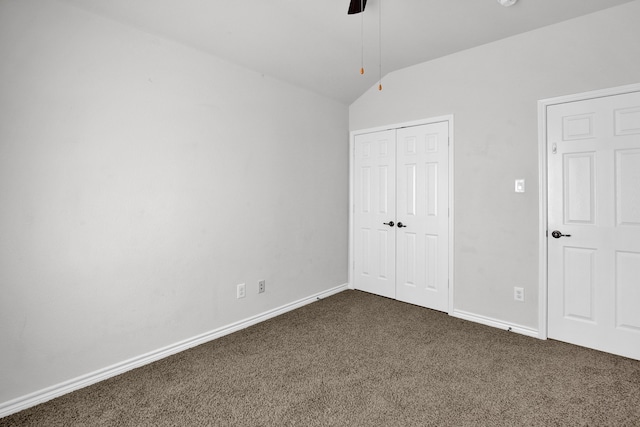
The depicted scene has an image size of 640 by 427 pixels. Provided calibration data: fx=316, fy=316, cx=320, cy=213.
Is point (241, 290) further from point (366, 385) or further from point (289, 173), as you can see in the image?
point (366, 385)

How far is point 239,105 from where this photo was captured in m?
3.01

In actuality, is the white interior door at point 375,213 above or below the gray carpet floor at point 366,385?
above

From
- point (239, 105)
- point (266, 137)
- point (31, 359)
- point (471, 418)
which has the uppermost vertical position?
point (239, 105)

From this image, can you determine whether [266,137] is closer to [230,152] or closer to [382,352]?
[230,152]

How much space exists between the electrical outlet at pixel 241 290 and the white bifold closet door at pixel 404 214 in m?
1.67

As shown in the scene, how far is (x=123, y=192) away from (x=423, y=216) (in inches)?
114

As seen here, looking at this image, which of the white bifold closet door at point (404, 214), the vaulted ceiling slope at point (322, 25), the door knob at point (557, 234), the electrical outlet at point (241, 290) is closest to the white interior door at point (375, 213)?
the white bifold closet door at point (404, 214)

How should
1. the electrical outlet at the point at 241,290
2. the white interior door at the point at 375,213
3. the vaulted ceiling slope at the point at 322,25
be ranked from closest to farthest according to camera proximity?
the vaulted ceiling slope at the point at 322,25, the electrical outlet at the point at 241,290, the white interior door at the point at 375,213

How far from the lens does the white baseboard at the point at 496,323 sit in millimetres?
2849

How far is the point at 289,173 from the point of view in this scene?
3.49 meters

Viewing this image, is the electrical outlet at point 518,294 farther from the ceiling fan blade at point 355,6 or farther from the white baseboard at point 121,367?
the ceiling fan blade at point 355,6

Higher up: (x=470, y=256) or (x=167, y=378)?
(x=470, y=256)

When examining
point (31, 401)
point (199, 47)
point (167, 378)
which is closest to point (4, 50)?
point (199, 47)

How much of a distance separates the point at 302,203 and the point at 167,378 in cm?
211
